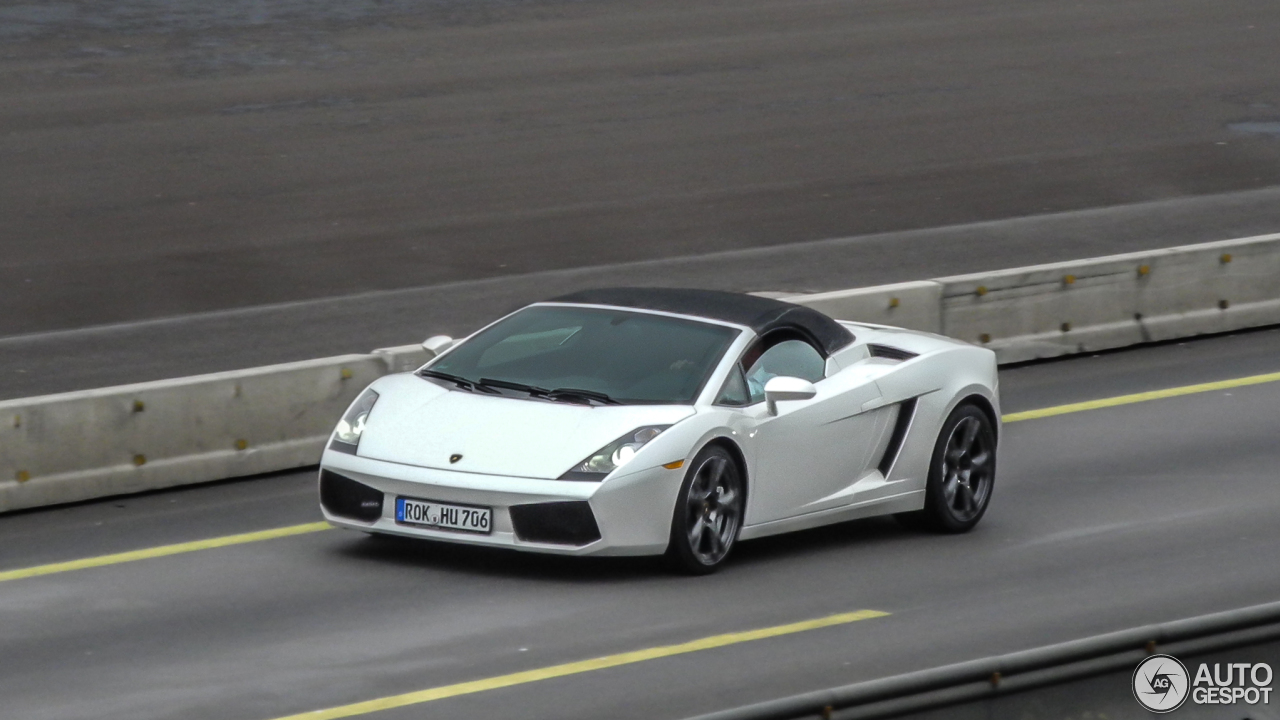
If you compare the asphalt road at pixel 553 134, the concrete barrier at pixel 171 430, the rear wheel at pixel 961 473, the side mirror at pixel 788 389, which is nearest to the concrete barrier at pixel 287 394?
the concrete barrier at pixel 171 430

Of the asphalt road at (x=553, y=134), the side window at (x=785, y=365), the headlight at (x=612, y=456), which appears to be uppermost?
the asphalt road at (x=553, y=134)

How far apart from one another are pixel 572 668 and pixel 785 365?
9.24ft

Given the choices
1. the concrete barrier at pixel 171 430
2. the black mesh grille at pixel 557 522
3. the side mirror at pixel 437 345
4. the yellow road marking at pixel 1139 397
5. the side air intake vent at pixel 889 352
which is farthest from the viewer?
the yellow road marking at pixel 1139 397

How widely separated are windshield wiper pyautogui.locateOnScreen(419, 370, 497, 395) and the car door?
1.32 meters

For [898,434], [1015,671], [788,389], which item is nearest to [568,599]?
[788,389]

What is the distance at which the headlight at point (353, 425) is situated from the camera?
33.2 ft

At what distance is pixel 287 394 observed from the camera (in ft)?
42.2

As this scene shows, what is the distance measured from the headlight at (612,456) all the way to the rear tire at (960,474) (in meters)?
2.16

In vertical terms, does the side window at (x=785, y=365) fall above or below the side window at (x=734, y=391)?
above

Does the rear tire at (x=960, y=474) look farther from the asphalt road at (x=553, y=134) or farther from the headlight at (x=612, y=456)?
the asphalt road at (x=553, y=134)

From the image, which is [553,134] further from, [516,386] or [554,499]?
[554,499]

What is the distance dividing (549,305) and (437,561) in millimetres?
1636

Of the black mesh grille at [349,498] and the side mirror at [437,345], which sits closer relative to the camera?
the black mesh grille at [349,498]

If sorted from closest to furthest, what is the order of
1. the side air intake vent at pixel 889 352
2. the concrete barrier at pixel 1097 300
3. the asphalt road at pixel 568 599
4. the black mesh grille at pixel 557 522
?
the asphalt road at pixel 568 599
the black mesh grille at pixel 557 522
the side air intake vent at pixel 889 352
the concrete barrier at pixel 1097 300
